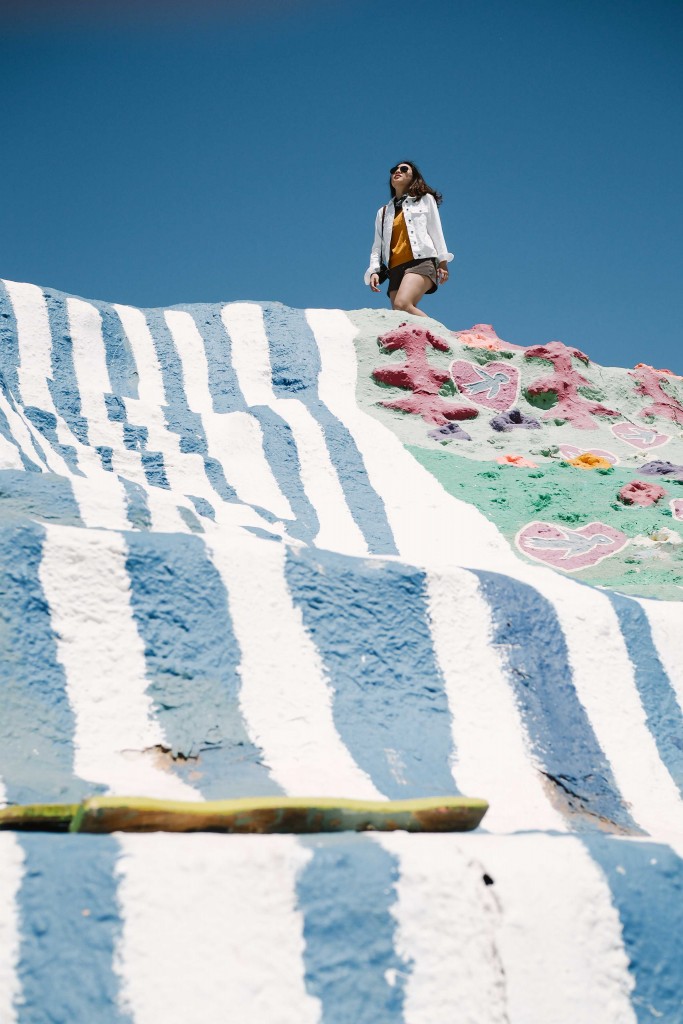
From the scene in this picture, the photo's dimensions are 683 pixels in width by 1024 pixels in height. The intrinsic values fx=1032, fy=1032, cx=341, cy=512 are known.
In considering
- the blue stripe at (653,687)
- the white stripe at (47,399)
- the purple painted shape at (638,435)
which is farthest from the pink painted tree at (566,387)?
the blue stripe at (653,687)

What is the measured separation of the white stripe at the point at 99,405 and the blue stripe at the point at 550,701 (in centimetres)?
88

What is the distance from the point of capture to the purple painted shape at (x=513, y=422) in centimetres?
516

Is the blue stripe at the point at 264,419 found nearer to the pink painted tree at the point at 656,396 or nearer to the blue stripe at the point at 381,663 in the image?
the blue stripe at the point at 381,663

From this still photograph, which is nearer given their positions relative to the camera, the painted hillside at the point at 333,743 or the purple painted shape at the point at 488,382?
the painted hillside at the point at 333,743

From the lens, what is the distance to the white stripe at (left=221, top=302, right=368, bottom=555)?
Answer: 3762 millimetres

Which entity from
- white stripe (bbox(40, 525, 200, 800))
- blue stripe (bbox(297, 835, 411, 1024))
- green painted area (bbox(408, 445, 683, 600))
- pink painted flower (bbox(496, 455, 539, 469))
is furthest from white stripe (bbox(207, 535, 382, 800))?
pink painted flower (bbox(496, 455, 539, 469))

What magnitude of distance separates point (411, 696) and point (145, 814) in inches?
32.1

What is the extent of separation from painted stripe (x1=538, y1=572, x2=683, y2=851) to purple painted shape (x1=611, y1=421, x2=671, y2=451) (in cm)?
284

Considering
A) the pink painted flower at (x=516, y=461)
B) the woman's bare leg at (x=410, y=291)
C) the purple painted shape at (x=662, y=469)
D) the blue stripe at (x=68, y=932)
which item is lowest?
the blue stripe at (x=68, y=932)

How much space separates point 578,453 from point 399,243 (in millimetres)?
1989

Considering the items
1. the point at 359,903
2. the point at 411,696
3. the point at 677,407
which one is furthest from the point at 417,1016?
the point at 677,407

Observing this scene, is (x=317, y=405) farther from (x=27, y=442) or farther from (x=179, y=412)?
(x=27, y=442)

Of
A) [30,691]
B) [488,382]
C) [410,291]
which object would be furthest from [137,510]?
[410,291]

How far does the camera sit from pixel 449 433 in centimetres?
493
